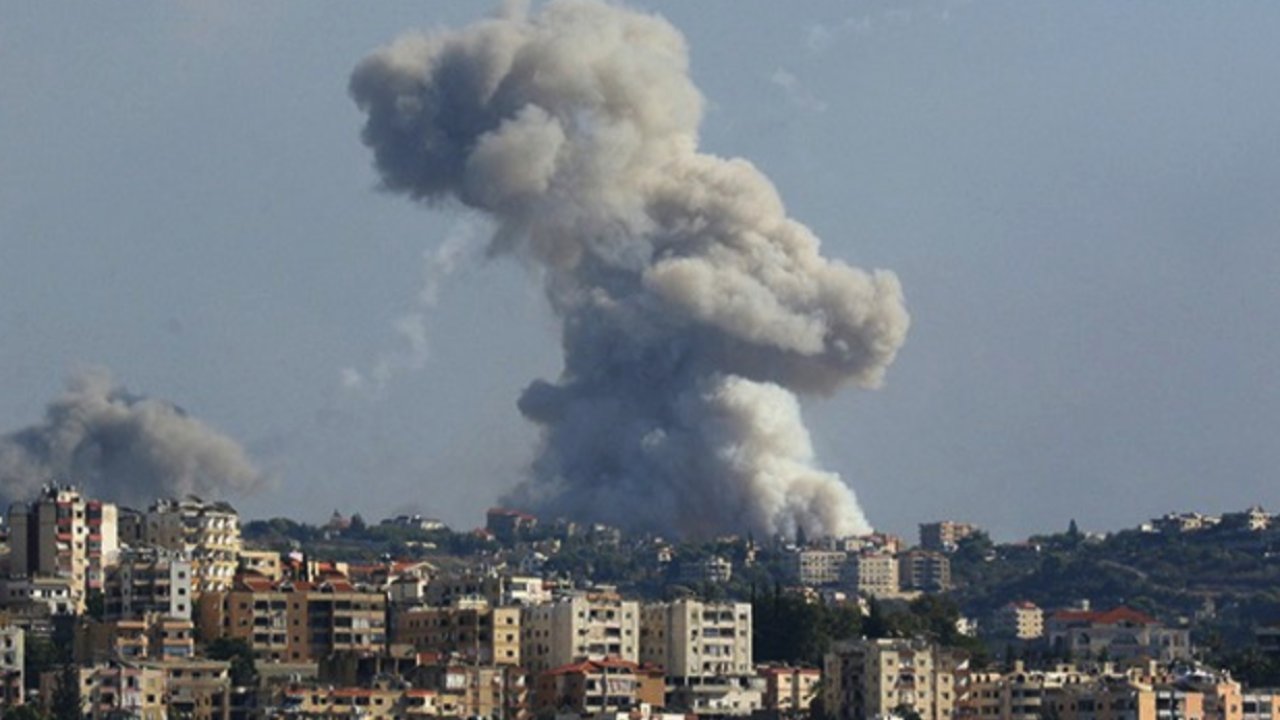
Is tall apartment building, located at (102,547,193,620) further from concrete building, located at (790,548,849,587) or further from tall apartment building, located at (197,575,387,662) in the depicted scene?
concrete building, located at (790,548,849,587)

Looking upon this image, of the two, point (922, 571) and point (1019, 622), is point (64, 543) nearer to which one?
point (1019, 622)

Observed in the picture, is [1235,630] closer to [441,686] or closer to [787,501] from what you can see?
[787,501]

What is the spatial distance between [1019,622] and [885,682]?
1708 inches

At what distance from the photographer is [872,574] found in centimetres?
13838

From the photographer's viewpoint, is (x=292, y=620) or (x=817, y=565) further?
(x=817, y=565)

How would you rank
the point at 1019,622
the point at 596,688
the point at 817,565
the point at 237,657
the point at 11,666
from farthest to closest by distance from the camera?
the point at 817,565, the point at 1019,622, the point at 237,657, the point at 596,688, the point at 11,666

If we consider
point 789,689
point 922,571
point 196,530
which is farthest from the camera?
point 922,571

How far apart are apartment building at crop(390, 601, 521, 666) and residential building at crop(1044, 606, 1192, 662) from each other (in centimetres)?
2031

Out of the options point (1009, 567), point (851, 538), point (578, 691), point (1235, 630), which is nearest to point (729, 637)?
point (578, 691)

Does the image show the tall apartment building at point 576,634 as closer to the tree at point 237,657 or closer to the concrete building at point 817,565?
the tree at point 237,657

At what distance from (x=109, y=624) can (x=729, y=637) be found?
39.0 feet

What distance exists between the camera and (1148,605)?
5221 inches

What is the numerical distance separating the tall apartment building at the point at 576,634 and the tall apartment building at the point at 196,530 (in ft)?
27.8

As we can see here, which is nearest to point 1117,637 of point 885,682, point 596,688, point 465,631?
point 885,682
